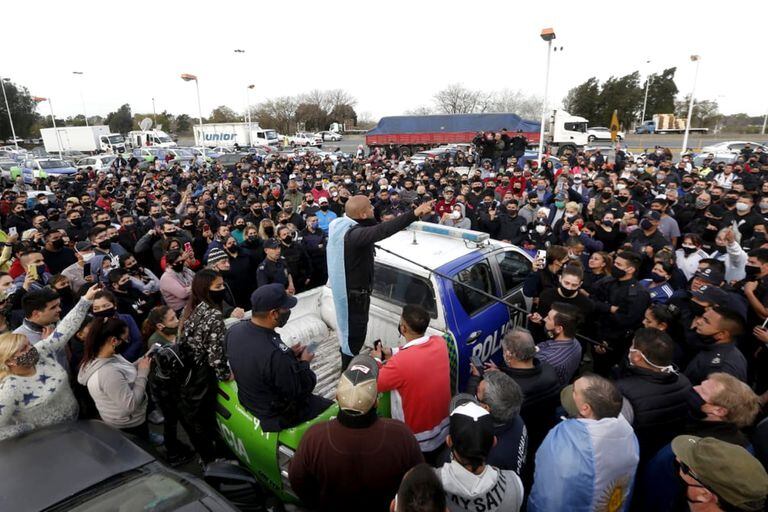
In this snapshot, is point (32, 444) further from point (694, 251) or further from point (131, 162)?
point (131, 162)

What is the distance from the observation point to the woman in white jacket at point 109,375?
10.6 ft

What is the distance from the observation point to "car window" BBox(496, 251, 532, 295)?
4.80 m

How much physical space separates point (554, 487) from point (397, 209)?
7707mm

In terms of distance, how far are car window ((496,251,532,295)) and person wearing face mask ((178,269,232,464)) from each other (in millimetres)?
2964

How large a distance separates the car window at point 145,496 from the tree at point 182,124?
97.4 m

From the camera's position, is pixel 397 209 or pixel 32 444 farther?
pixel 397 209

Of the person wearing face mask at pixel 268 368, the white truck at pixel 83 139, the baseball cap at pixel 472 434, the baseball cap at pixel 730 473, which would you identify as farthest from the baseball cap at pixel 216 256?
the white truck at pixel 83 139

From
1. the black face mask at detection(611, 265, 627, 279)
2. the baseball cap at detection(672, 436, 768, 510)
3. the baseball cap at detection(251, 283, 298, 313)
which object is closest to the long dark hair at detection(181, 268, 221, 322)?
the baseball cap at detection(251, 283, 298, 313)

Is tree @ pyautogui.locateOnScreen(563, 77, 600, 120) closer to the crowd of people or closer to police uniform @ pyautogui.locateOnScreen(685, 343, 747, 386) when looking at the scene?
the crowd of people

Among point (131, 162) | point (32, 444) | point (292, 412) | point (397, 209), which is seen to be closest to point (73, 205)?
point (397, 209)

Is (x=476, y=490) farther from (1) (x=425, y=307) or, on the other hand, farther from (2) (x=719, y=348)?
(2) (x=719, y=348)

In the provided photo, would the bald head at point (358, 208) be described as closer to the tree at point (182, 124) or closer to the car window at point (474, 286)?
the car window at point (474, 286)

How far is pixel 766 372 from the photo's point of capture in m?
3.93

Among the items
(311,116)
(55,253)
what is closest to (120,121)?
(311,116)
